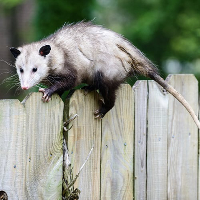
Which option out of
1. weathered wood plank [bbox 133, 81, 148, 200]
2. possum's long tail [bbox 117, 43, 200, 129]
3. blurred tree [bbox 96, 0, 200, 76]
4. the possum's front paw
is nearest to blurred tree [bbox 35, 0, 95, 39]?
blurred tree [bbox 96, 0, 200, 76]

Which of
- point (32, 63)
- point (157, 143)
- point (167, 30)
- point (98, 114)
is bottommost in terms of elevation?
point (157, 143)

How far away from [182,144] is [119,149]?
1.94 ft

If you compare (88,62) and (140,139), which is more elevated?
(88,62)

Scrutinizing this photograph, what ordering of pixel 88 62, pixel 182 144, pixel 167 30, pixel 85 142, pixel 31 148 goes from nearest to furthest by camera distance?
pixel 31 148 → pixel 85 142 → pixel 88 62 → pixel 182 144 → pixel 167 30

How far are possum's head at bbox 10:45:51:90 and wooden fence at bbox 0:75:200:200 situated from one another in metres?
0.35

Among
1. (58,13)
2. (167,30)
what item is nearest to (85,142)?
(58,13)

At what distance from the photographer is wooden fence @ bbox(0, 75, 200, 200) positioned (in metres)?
2.79

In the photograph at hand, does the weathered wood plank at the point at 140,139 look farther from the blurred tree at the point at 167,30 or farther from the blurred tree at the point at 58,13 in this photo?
the blurred tree at the point at 167,30

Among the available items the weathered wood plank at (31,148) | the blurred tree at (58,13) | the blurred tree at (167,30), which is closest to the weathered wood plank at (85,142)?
the weathered wood plank at (31,148)

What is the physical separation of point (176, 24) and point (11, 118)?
220 inches

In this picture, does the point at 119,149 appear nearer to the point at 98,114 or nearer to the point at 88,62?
the point at 98,114

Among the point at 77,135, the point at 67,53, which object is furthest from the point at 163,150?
the point at 67,53

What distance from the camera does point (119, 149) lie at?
10.6ft

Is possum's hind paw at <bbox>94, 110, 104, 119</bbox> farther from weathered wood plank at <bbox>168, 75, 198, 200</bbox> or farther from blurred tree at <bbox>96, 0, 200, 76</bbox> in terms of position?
blurred tree at <bbox>96, 0, 200, 76</bbox>
